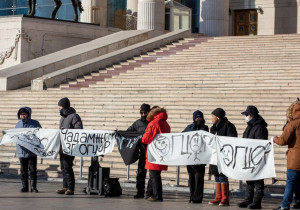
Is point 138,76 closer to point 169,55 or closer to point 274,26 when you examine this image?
point 169,55

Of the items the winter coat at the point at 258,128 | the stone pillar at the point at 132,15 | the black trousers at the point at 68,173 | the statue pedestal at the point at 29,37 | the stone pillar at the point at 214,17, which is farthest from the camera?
the stone pillar at the point at 132,15

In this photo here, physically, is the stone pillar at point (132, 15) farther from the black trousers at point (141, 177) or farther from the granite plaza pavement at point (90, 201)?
the black trousers at point (141, 177)

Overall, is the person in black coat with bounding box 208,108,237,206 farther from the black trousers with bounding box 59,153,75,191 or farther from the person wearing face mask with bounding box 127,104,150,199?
the black trousers with bounding box 59,153,75,191

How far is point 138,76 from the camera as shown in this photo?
77.3 ft

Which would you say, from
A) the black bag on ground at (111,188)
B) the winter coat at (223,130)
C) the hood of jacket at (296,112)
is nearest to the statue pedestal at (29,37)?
the black bag on ground at (111,188)

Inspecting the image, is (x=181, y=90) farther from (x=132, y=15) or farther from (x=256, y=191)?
(x=132, y=15)

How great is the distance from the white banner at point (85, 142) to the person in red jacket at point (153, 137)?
3.53 feet

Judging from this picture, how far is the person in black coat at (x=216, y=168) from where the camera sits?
11.3m

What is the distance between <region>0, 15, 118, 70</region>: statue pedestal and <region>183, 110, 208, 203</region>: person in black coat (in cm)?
1779

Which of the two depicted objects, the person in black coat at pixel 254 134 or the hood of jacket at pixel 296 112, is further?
the person in black coat at pixel 254 134

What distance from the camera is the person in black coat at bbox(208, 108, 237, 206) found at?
11.3 m

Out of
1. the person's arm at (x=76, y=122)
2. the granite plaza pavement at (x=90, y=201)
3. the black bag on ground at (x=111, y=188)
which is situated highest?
the person's arm at (x=76, y=122)

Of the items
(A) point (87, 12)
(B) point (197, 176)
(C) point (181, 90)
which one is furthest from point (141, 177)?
(A) point (87, 12)

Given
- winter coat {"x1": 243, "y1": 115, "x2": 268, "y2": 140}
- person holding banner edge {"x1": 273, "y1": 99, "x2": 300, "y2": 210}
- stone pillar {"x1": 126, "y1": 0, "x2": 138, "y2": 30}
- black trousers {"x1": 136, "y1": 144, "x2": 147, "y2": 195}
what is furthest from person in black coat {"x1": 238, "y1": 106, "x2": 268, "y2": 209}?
stone pillar {"x1": 126, "y1": 0, "x2": 138, "y2": 30}
